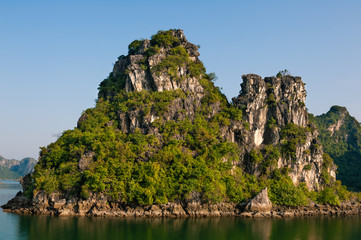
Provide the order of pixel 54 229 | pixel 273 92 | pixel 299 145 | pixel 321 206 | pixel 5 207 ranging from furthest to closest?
pixel 273 92
pixel 299 145
pixel 321 206
pixel 5 207
pixel 54 229

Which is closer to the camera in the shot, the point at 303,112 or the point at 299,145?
the point at 299,145

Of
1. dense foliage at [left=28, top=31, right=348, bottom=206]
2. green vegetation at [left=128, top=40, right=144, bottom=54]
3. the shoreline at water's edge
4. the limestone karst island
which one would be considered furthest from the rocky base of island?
green vegetation at [left=128, top=40, right=144, bottom=54]

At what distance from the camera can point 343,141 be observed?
89750 millimetres

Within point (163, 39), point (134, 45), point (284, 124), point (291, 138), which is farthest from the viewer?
point (134, 45)

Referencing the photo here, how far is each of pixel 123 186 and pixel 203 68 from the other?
29.8 m

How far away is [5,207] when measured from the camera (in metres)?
42.8

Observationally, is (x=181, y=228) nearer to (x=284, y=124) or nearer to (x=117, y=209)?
(x=117, y=209)

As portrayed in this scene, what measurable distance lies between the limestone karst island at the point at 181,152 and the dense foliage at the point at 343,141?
2567 cm

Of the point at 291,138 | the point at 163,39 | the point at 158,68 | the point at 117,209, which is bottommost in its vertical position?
the point at 117,209

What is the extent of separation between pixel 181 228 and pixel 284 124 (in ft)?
98.2

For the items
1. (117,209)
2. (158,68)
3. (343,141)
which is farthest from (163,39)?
(343,141)

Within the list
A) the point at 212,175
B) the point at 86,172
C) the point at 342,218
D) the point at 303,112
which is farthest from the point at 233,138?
the point at 86,172

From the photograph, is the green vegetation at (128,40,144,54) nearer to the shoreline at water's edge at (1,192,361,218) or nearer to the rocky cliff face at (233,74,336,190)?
the rocky cliff face at (233,74,336,190)

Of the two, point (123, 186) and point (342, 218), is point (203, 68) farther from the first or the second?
point (342, 218)
